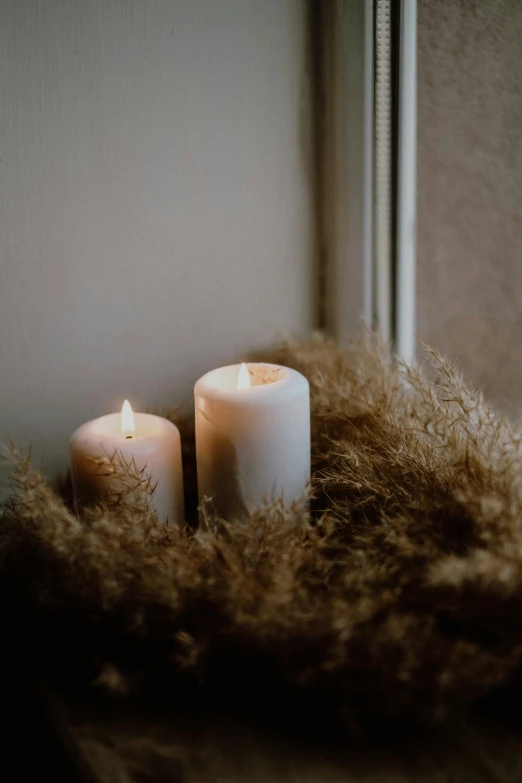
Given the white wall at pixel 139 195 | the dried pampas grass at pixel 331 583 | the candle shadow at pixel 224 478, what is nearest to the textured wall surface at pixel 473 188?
the white wall at pixel 139 195

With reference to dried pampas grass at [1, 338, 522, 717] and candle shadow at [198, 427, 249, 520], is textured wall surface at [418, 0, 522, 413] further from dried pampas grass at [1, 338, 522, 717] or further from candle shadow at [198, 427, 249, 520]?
candle shadow at [198, 427, 249, 520]

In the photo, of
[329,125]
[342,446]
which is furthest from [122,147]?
[342,446]

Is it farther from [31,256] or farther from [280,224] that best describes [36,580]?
[280,224]

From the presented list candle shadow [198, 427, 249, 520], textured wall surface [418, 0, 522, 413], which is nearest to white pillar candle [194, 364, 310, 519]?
candle shadow [198, 427, 249, 520]

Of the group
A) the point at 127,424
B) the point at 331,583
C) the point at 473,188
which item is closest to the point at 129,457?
the point at 127,424

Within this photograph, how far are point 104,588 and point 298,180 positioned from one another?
22.7 inches

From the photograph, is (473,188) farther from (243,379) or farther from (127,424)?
(127,424)

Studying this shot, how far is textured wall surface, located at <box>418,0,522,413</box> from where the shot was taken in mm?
820

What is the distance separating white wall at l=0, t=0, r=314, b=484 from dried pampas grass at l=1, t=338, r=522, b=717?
186mm

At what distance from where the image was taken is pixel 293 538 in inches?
22.7

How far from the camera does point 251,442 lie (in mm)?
663

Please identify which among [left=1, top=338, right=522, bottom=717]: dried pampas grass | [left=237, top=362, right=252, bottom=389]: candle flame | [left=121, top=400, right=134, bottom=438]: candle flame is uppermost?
[left=237, top=362, right=252, bottom=389]: candle flame

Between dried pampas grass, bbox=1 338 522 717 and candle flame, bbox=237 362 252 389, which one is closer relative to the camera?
dried pampas grass, bbox=1 338 522 717

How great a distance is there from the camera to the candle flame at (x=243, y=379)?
0.70m
